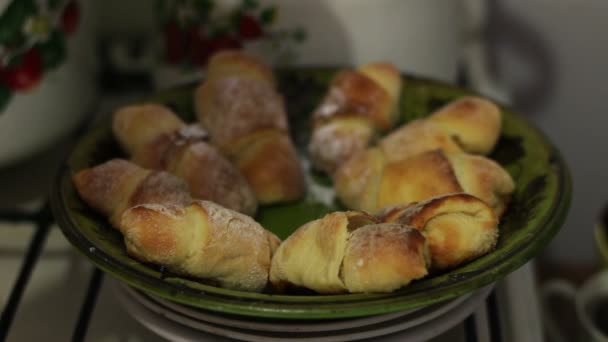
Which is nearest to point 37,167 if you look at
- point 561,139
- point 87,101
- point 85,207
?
point 87,101

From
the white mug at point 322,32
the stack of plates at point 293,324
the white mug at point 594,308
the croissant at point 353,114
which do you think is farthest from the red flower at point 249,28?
the white mug at point 594,308

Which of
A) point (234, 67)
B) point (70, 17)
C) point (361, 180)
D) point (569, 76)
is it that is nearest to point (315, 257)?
point (361, 180)

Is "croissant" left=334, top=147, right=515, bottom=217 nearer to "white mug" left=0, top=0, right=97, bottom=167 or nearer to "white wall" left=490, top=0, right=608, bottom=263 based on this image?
"white mug" left=0, top=0, right=97, bottom=167

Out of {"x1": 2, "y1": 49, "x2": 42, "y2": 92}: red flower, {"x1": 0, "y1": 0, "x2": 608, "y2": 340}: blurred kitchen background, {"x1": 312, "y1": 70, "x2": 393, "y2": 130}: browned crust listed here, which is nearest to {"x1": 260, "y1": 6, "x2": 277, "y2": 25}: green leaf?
{"x1": 0, "y1": 0, "x2": 608, "y2": 340}: blurred kitchen background

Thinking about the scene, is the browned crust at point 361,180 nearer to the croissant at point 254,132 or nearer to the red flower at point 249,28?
the croissant at point 254,132

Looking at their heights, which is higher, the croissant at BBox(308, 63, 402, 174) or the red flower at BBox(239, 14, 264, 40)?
the red flower at BBox(239, 14, 264, 40)

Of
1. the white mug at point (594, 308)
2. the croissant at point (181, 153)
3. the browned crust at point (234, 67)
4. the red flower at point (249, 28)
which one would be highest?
the red flower at point (249, 28)
